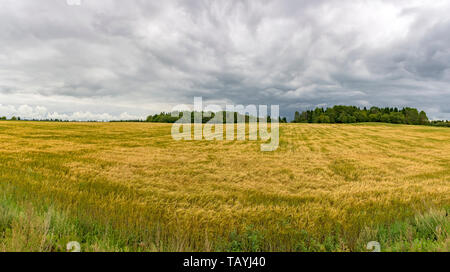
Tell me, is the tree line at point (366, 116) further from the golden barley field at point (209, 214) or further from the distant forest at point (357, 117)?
the golden barley field at point (209, 214)

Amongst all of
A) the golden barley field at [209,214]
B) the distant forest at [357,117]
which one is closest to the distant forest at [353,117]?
the distant forest at [357,117]

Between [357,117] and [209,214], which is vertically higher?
[357,117]

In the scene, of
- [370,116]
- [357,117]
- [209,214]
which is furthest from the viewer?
[357,117]

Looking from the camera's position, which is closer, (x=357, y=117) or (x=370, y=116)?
(x=370, y=116)

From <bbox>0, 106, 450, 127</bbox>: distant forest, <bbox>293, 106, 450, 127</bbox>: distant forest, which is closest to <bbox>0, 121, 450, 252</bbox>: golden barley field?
<bbox>0, 106, 450, 127</bbox>: distant forest

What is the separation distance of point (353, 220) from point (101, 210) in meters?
6.81

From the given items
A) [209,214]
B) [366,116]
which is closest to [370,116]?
[366,116]

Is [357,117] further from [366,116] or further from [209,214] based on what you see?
[209,214]

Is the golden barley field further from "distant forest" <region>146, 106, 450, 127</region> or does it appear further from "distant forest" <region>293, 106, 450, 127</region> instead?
"distant forest" <region>293, 106, 450, 127</region>

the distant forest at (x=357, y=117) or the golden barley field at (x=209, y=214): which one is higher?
the distant forest at (x=357, y=117)

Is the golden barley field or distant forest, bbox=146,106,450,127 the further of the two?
distant forest, bbox=146,106,450,127
